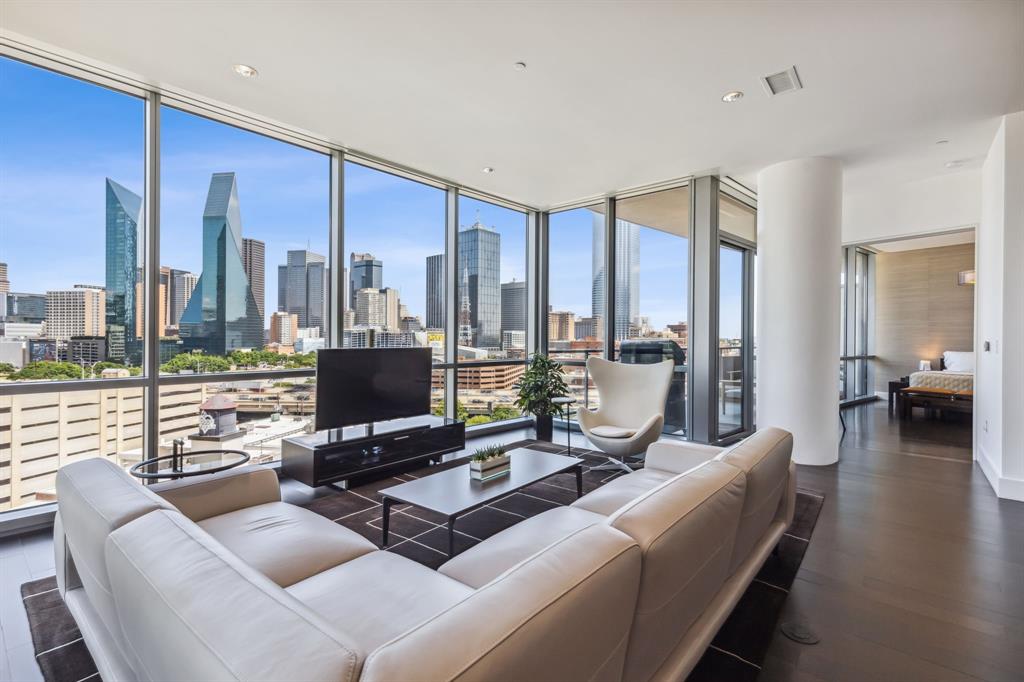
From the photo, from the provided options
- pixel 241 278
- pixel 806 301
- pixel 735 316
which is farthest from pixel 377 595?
pixel 735 316

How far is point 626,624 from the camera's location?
3.45ft

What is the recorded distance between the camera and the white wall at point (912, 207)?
193 inches

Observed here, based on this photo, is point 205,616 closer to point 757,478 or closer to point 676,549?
point 676,549

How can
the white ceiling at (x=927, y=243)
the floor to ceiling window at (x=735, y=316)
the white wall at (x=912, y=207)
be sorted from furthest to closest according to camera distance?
the white ceiling at (x=927, y=243)
the floor to ceiling window at (x=735, y=316)
the white wall at (x=912, y=207)

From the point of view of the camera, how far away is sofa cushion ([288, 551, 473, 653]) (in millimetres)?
1335

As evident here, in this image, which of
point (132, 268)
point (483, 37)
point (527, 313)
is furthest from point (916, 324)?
point (132, 268)

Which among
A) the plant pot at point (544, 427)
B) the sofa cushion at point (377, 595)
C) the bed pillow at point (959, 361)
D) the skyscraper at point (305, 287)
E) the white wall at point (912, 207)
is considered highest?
the white wall at point (912, 207)

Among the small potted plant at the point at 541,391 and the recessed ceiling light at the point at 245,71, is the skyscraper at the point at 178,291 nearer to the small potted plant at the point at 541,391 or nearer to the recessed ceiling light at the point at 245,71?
the recessed ceiling light at the point at 245,71

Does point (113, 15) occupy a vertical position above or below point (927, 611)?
above

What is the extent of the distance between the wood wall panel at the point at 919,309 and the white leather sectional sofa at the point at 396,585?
841 centimetres

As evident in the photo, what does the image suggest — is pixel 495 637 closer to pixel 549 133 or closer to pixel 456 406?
pixel 549 133

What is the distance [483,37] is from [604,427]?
126 inches

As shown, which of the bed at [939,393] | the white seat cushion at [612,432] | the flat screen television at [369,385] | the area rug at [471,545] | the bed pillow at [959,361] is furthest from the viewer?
the bed pillow at [959,361]

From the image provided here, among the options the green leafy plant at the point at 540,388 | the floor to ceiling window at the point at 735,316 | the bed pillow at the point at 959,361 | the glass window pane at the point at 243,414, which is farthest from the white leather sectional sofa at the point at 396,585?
the bed pillow at the point at 959,361
